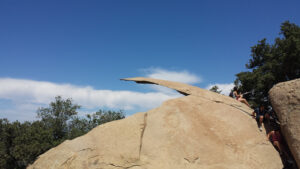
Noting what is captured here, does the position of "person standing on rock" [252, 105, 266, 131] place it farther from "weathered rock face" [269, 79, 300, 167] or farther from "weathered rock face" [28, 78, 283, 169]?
"weathered rock face" [269, 79, 300, 167]

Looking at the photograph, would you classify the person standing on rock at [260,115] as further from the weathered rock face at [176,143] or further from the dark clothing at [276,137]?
the dark clothing at [276,137]

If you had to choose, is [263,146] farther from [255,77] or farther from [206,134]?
[255,77]

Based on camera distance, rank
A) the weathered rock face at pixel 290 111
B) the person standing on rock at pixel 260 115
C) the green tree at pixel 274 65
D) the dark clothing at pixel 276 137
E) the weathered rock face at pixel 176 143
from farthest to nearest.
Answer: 1. the green tree at pixel 274 65
2. the person standing on rock at pixel 260 115
3. the dark clothing at pixel 276 137
4. the weathered rock face at pixel 290 111
5. the weathered rock face at pixel 176 143

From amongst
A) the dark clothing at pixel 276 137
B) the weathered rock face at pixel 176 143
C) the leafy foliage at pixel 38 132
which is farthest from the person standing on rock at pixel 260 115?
the leafy foliage at pixel 38 132

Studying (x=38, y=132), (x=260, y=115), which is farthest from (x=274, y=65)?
(x=38, y=132)

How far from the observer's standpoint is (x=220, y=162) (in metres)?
5.03

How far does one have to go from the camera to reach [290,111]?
17.8 feet

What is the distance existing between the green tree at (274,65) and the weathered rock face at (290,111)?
56.4 feet

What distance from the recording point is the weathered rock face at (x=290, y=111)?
5.24m

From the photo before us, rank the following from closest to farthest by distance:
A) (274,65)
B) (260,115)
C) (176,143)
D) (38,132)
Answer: (176,143)
(260,115)
(274,65)
(38,132)

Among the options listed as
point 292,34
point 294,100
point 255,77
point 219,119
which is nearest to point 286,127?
point 294,100

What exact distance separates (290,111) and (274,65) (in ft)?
61.4

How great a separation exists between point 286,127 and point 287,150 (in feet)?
2.71

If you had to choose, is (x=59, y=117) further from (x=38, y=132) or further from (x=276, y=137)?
(x=276, y=137)
